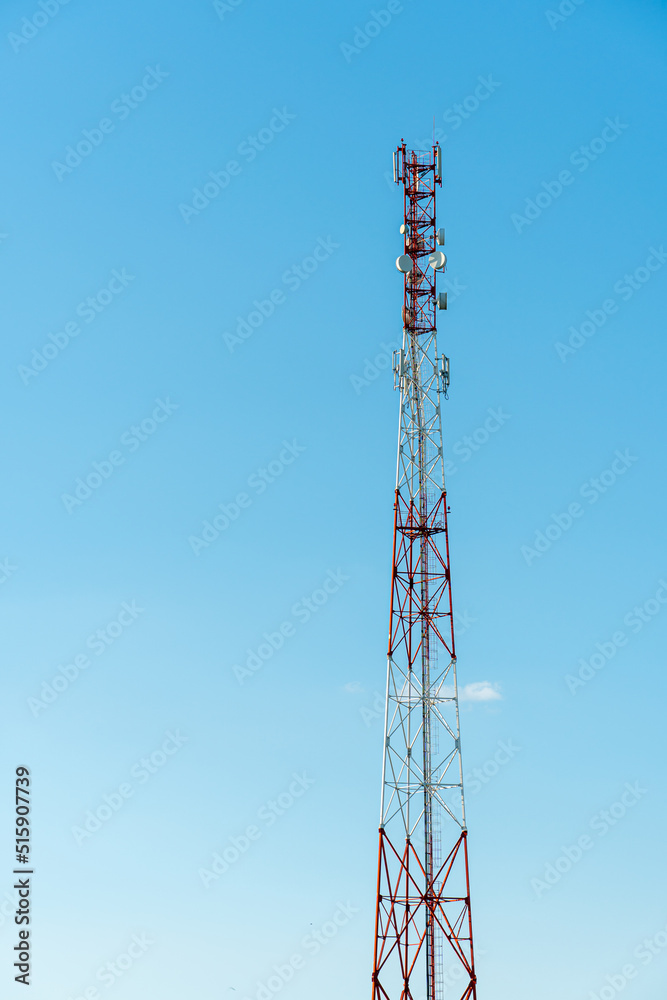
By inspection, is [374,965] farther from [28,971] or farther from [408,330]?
[408,330]

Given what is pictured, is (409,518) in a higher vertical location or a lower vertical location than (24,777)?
higher

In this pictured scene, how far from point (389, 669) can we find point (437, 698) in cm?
264

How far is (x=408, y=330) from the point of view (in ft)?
229

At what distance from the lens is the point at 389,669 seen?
6519 cm

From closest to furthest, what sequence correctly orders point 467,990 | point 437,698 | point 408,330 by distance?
1. point 467,990
2. point 437,698
3. point 408,330

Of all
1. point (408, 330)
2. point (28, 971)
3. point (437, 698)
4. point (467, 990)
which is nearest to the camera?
point (28, 971)

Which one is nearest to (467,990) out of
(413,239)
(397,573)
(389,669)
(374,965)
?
(374,965)

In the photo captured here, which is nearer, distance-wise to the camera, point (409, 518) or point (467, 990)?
point (467, 990)

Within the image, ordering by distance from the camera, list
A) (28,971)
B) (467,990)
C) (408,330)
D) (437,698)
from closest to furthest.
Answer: (28,971) < (467,990) < (437,698) < (408,330)

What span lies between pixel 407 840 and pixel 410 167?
33823mm

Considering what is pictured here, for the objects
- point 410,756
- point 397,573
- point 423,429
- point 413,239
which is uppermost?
point 413,239

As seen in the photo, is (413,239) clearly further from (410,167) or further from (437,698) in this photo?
(437,698)

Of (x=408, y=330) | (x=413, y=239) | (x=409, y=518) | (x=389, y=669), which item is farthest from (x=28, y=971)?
(x=413, y=239)

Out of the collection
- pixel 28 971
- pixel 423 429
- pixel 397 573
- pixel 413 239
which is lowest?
pixel 28 971
